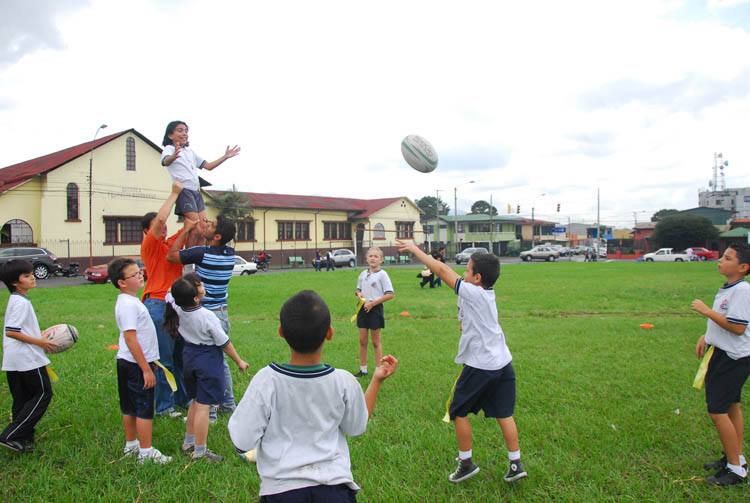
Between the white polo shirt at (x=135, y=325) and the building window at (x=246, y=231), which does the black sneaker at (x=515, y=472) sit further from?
the building window at (x=246, y=231)

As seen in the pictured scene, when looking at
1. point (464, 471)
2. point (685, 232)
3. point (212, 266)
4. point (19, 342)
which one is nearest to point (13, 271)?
point (19, 342)

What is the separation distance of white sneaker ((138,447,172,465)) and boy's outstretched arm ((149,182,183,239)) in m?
1.87

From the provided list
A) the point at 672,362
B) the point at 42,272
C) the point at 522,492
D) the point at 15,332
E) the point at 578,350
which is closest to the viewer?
the point at 522,492

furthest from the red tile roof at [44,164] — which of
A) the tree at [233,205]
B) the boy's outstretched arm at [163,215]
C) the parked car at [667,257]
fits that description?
the parked car at [667,257]

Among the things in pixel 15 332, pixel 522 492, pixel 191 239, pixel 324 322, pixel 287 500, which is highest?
pixel 191 239

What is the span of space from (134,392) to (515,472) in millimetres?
3020

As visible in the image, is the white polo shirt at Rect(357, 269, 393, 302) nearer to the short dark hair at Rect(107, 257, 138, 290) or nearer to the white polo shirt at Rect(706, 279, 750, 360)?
the short dark hair at Rect(107, 257, 138, 290)

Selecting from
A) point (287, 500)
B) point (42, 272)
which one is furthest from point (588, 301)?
point (42, 272)

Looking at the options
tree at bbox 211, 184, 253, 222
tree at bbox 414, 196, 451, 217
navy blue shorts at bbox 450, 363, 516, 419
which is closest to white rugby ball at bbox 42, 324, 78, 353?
navy blue shorts at bbox 450, 363, 516, 419

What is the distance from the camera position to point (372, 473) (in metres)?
3.66

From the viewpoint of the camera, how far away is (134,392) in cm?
384

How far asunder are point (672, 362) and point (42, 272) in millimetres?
29021

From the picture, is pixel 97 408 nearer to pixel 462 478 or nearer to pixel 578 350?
pixel 462 478

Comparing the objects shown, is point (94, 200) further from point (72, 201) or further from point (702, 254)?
point (702, 254)
